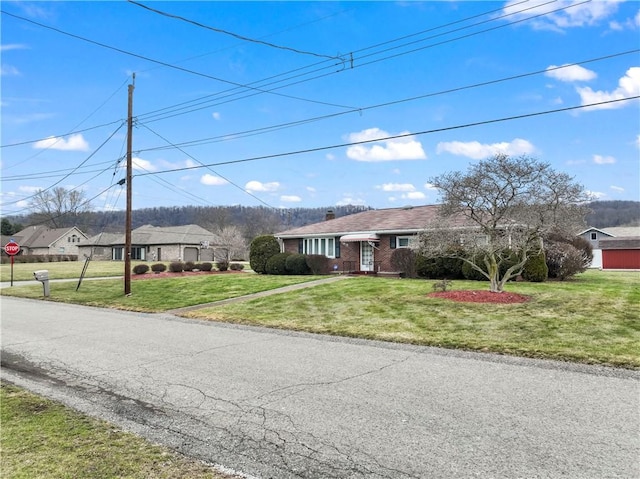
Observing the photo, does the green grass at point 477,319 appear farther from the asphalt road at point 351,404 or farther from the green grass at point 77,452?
the green grass at point 77,452

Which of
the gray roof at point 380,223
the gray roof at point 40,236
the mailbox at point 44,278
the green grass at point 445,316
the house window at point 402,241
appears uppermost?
the gray roof at point 40,236

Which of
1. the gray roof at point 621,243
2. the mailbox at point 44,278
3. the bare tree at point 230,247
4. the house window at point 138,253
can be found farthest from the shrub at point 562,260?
the house window at point 138,253

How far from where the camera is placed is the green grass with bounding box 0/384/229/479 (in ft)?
11.8

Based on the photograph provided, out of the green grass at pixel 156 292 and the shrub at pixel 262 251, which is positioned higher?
the shrub at pixel 262 251

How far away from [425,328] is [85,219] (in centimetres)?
9012

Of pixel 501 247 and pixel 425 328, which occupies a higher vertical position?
pixel 501 247

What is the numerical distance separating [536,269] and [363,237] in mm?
9128

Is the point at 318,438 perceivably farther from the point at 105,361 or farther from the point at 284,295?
the point at 284,295

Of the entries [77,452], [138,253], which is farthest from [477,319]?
[138,253]

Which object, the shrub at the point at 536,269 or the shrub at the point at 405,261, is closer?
the shrub at the point at 536,269

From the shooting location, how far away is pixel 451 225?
15.6 meters

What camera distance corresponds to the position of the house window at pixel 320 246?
2795 cm

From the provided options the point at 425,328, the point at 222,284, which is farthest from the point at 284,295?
the point at 425,328

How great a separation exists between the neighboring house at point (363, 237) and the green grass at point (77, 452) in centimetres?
1944
